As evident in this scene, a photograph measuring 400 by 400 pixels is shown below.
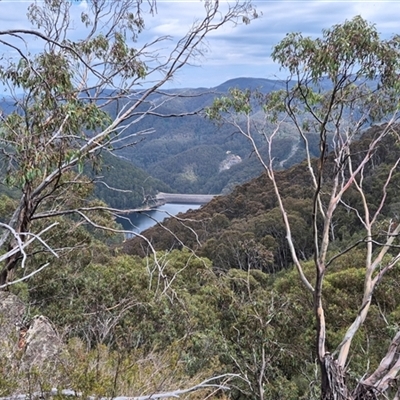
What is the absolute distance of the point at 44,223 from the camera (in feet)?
25.0

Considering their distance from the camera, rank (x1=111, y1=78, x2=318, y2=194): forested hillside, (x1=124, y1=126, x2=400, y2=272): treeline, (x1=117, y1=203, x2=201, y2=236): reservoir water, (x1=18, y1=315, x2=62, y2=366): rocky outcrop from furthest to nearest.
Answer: (x1=111, y1=78, x2=318, y2=194): forested hillside < (x1=124, y1=126, x2=400, y2=272): treeline < (x1=117, y1=203, x2=201, y2=236): reservoir water < (x1=18, y1=315, x2=62, y2=366): rocky outcrop

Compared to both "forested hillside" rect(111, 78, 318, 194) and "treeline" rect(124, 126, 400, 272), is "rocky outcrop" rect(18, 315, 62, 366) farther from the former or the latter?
"forested hillside" rect(111, 78, 318, 194)

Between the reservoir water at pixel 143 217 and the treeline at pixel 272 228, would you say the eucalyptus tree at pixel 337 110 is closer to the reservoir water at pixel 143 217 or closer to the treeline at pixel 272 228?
the reservoir water at pixel 143 217

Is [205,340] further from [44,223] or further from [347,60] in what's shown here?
[347,60]

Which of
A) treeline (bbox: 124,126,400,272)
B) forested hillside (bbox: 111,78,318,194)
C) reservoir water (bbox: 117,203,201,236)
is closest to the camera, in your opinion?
reservoir water (bbox: 117,203,201,236)

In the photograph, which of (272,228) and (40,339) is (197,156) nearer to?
(272,228)

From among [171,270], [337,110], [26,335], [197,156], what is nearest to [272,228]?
[171,270]

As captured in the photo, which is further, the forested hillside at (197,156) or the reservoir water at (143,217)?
the forested hillside at (197,156)

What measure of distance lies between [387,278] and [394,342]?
4.32m

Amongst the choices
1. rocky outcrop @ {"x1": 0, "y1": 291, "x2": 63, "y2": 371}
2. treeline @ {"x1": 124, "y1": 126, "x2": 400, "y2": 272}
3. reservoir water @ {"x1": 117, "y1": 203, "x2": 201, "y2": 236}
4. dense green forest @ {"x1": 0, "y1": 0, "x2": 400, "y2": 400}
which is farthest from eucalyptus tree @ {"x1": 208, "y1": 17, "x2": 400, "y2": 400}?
treeline @ {"x1": 124, "y1": 126, "x2": 400, "y2": 272}

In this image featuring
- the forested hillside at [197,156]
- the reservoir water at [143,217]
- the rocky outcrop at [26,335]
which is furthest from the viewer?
the forested hillside at [197,156]

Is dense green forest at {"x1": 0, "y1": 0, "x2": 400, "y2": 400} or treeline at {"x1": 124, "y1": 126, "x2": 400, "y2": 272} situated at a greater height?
dense green forest at {"x1": 0, "y1": 0, "x2": 400, "y2": 400}

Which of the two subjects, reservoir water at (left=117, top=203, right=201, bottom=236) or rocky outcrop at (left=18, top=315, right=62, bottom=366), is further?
reservoir water at (left=117, top=203, right=201, bottom=236)

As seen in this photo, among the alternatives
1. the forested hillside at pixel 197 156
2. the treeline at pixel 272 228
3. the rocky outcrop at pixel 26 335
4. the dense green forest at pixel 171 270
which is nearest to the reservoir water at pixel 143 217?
A: the dense green forest at pixel 171 270
